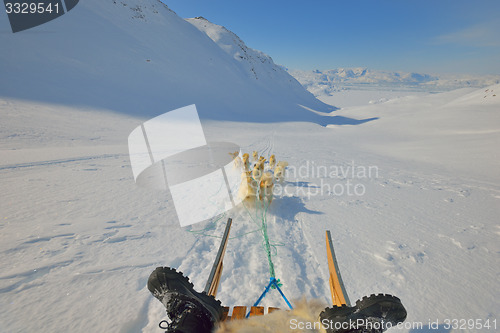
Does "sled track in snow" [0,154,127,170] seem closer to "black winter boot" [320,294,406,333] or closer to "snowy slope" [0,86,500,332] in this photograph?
"snowy slope" [0,86,500,332]

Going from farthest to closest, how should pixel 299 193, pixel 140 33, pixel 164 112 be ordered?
pixel 140 33, pixel 164 112, pixel 299 193

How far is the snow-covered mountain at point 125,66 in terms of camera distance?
690 inches

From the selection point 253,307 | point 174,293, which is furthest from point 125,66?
point 253,307

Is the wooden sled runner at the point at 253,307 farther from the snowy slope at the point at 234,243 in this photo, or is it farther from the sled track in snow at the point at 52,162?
the sled track in snow at the point at 52,162

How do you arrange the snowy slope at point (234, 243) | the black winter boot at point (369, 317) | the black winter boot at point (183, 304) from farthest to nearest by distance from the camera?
the snowy slope at point (234, 243), the black winter boot at point (183, 304), the black winter boot at point (369, 317)

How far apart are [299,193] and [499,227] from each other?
383 centimetres

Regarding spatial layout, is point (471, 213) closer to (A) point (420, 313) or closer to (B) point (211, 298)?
(A) point (420, 313)

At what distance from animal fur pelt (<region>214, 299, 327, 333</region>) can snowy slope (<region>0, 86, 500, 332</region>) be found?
57cm

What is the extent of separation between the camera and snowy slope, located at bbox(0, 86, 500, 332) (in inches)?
94.1

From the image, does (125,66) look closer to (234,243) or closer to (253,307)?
(234,243)

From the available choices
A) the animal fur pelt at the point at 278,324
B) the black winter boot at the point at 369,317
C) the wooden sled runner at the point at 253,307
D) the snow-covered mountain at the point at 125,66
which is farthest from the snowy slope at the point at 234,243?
the snow-covered mountain at the point at 125,66

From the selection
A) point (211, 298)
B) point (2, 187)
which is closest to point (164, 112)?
point (2, 187)

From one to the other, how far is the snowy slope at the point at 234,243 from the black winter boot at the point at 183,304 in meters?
0.46

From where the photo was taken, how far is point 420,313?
7.84 feet
